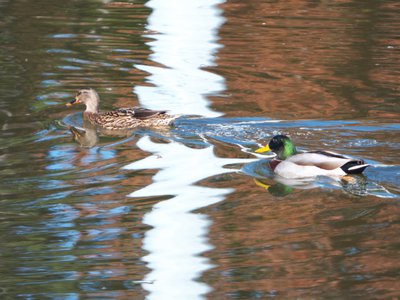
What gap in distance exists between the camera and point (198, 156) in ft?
37.7

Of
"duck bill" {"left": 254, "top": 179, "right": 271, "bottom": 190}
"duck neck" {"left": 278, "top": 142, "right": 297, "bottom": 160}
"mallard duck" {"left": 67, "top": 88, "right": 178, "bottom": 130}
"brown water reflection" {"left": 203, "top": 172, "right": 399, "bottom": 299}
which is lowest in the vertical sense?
"duck bill" {"left": 254, "top": 179, "right": 271, "bottom": 190}

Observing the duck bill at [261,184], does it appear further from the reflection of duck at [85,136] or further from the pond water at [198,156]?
the reflection of duck at [85,136]

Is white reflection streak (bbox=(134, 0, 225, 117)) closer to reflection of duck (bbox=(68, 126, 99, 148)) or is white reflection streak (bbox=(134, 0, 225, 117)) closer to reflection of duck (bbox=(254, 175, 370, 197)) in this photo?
reflection of duck (bbox=(68, 126, 99, 148))

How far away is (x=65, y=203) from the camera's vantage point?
982 cm

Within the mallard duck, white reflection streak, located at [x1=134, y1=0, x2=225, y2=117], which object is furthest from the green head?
white reflection streak, located at [x1=134, y1=0, x2=225, y2=117]

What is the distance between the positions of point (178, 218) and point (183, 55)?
7.70 meters

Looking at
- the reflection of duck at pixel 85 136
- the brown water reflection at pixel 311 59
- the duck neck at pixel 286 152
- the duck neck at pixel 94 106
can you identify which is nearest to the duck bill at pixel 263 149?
the duck neck at pixel 286 152

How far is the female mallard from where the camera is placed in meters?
10.4

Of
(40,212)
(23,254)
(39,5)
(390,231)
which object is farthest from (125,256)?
(39,5)

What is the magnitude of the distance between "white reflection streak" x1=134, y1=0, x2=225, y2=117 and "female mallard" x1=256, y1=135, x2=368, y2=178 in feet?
6.88

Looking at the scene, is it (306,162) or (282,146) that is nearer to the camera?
(306,162)

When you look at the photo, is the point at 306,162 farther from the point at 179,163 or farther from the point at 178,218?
the point at 178,218

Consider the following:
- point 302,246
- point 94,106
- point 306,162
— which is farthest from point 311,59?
point 302,246

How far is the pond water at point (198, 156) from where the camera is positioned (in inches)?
320
